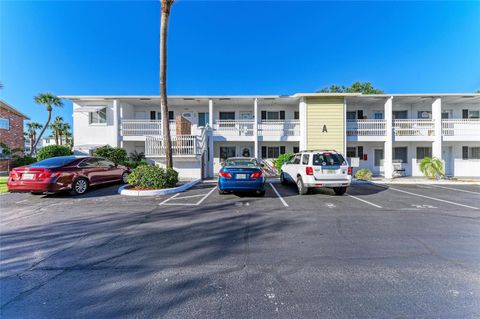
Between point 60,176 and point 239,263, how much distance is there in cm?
799

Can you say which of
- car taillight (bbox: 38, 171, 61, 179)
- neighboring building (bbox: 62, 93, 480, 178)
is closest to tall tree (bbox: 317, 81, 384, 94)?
neighboring building (bbox: 62, 93, 480, 178)

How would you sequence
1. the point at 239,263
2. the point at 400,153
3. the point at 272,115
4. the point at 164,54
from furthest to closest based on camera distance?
1. the point at 272,115
2. the point at 400,153
3. the point at 164,54
4. the point at 239,263

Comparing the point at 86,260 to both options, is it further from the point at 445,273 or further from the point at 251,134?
the point at 251,134

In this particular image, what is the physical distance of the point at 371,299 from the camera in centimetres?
245

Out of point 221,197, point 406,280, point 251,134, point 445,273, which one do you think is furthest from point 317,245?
point 251,134

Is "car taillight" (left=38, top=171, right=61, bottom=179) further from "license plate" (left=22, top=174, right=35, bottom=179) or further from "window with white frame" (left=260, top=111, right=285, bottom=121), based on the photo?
"window with white frame" (left=260, top=111, right=285, bottom=121)

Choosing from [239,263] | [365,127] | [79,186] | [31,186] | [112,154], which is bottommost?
[239,263]

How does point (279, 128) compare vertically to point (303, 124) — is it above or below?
below

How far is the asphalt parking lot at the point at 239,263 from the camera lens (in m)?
2.33

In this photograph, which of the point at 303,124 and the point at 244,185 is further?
the point at 303,124

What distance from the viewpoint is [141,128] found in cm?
1606

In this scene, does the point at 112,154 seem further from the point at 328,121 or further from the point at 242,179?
the point at 328,121

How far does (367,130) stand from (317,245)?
1501 centimetres

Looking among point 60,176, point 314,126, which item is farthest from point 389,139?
point 60,176
